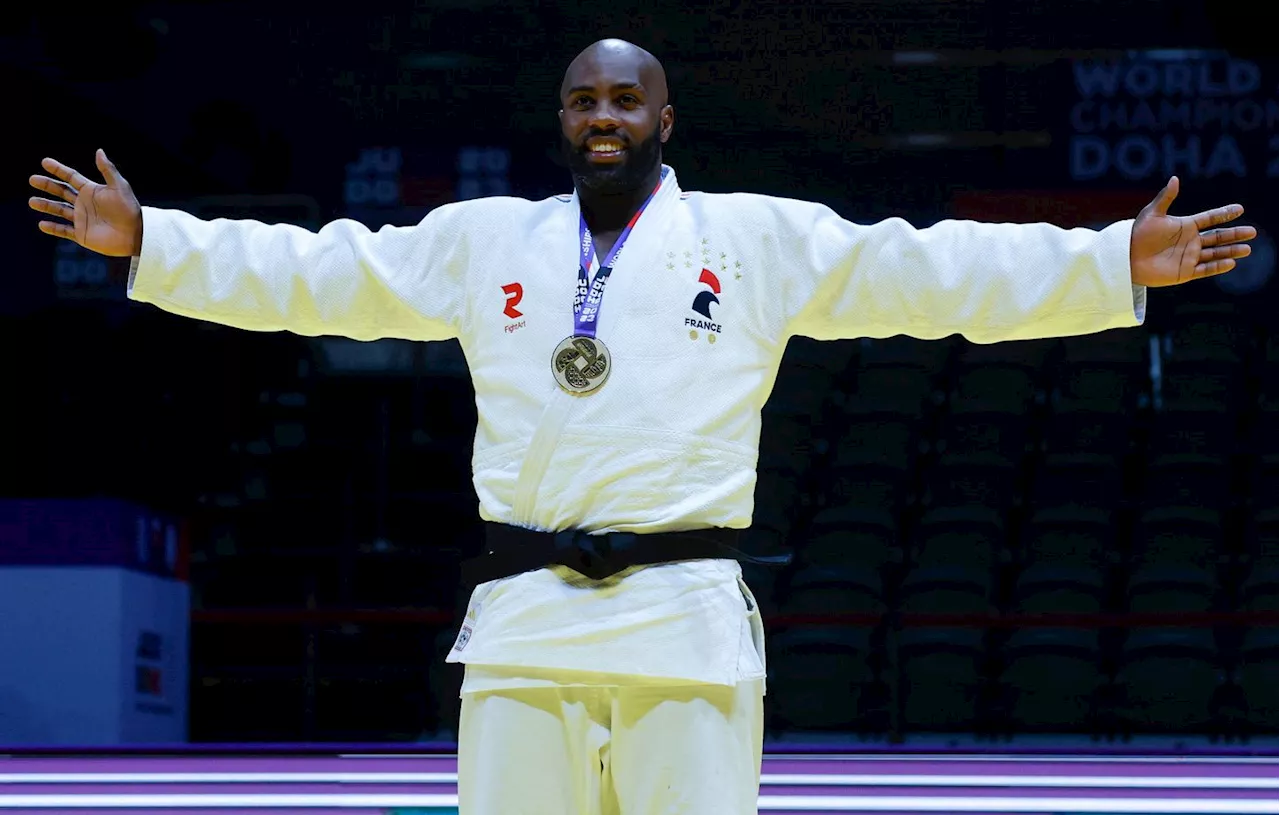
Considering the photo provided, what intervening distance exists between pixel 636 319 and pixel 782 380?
470cm

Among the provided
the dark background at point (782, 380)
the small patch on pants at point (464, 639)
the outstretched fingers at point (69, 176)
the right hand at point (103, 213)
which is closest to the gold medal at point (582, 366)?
the small patch on pants at point (464, 639)

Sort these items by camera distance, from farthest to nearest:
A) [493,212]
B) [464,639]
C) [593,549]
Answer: [493,212], [464,639], [593,549]

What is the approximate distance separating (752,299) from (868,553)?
413cm

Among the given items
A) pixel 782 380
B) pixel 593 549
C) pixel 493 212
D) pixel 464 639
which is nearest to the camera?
pixel 593 549

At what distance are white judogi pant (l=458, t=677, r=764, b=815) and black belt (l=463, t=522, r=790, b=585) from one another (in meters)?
0.16

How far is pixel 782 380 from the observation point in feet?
22.3

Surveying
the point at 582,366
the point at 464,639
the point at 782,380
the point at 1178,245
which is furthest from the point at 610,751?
the point at 782,380

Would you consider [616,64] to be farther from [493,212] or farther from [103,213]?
[103,213]

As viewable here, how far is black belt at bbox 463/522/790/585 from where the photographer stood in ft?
6.81

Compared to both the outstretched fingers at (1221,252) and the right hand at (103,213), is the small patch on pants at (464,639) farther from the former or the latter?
the outstretched fingers at (1221,252)

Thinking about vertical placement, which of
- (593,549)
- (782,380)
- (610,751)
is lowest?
(610,751)

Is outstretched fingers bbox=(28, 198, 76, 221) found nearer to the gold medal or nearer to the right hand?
the right hand

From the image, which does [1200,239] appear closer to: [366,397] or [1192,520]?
[1192,520]

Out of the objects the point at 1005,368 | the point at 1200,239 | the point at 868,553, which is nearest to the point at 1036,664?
the point at 868,553
